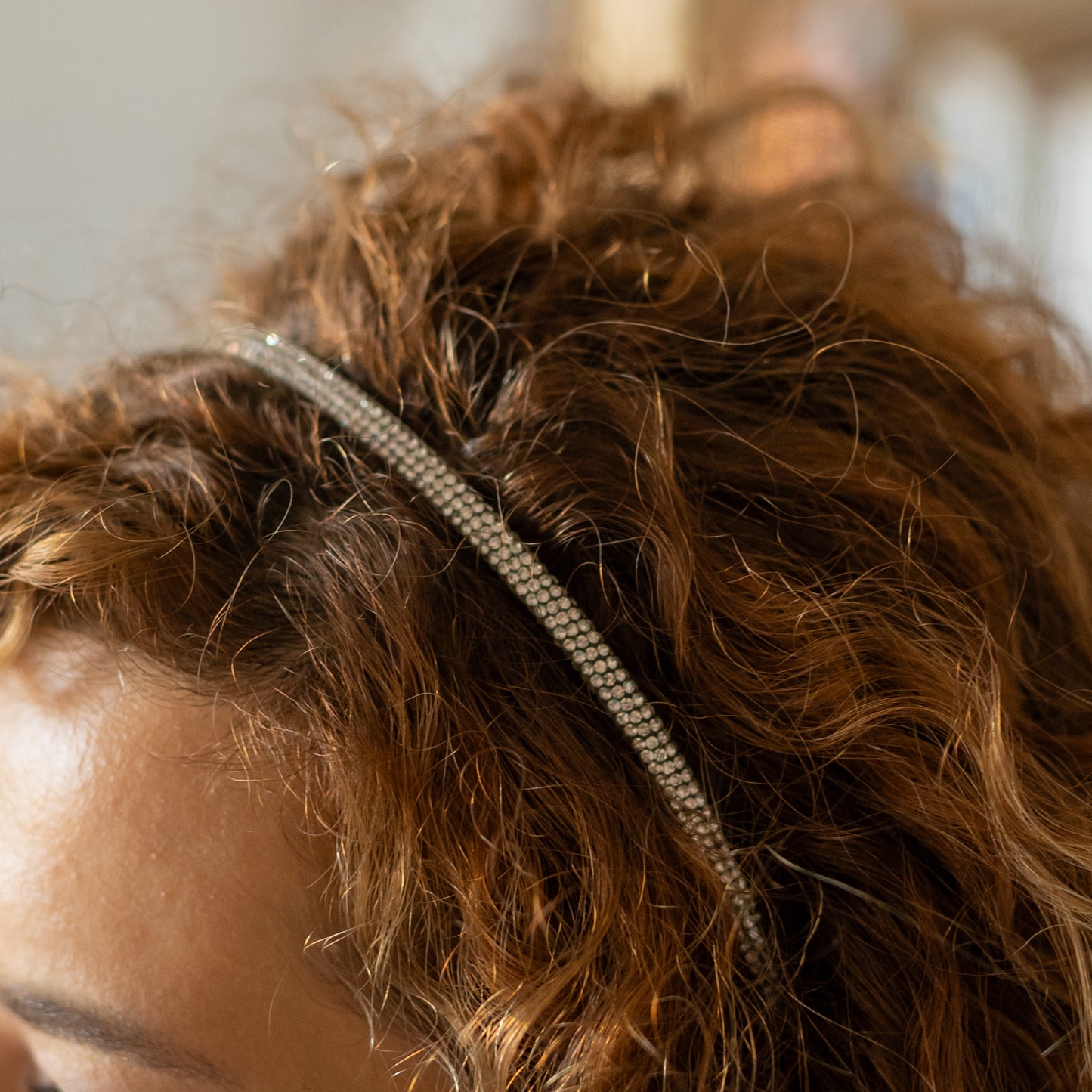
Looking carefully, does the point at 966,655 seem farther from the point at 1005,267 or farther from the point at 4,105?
the point at 4,105

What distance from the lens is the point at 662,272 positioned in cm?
51

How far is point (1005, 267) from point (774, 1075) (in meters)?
0.54

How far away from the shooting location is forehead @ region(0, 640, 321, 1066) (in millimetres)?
414

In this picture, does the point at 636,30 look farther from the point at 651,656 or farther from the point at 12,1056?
the point at 12,1056

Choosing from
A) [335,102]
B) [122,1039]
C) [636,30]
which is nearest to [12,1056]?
[122,1039]

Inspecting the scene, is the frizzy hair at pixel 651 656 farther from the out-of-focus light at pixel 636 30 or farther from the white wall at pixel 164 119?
the out-of-focus light at pixel 636 30

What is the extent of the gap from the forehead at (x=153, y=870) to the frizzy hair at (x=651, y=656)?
20mm

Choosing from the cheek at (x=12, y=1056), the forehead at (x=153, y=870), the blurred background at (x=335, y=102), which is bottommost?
the cheek at (x=12, y=1056)

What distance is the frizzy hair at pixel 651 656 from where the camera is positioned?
422mm

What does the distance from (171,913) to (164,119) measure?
0.87 m

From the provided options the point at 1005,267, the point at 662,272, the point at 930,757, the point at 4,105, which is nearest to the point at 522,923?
the point at 930,757

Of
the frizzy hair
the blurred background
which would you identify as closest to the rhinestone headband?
the frizzy hair

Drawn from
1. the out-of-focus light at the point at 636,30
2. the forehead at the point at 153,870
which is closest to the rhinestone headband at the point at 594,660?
the forehead at the point at 153,870

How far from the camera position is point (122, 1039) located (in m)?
0.42
